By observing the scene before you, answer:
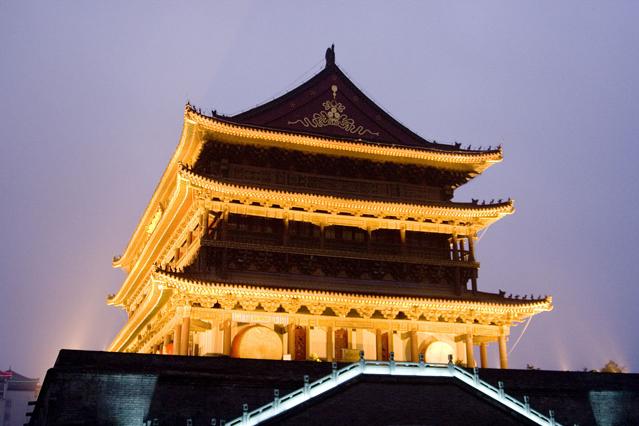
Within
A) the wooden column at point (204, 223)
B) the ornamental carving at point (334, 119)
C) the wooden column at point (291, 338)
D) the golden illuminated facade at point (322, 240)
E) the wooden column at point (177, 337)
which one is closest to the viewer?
the wooden column at point (177, 337)

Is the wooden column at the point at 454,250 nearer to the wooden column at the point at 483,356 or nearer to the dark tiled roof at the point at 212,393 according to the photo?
the wooden column at the point at 483,356

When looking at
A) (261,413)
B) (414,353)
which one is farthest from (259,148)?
(261,413)

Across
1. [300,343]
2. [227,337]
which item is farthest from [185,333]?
[300,343]

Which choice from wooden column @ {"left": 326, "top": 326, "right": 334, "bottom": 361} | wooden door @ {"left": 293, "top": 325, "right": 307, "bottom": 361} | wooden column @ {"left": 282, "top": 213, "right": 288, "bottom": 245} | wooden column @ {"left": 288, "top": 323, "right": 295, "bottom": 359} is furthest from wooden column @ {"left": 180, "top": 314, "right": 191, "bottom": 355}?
wooden column @ {"left": 326, "top": 326, "right": 334, "bottom": 361}

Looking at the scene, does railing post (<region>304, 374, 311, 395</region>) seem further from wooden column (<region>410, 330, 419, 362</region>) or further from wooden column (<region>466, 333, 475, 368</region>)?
wooden column (<region>466, 333, 475, 368</region>)

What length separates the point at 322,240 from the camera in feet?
100

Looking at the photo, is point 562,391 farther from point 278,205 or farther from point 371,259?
point 278,205

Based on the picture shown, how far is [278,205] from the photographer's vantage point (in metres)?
30.4

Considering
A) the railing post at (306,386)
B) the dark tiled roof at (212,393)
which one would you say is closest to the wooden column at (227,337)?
the dark tiled roof at (212,393)

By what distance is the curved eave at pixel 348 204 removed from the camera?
29.1 metres

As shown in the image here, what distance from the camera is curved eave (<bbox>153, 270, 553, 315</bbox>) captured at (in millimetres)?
26688

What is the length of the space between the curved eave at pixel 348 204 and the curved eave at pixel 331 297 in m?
4.15

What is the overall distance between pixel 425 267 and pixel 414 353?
424 cm

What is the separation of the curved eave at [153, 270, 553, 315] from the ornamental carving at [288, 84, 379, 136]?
8625mm
